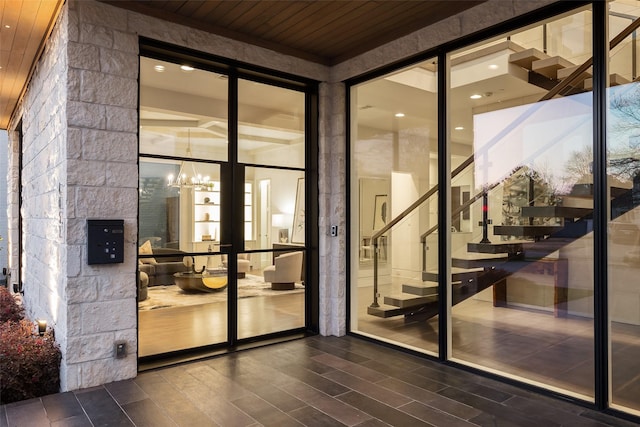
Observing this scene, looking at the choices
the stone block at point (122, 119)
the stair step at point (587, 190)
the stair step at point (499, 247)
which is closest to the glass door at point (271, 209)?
the stone block at point (122, 119)

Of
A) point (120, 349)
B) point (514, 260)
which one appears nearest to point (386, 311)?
point (514, 260)

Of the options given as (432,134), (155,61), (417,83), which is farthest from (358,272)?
(155,61)

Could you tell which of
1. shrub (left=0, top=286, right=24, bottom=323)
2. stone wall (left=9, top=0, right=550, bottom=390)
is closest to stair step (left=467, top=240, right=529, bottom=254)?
stone wall (left=9, top=0, right=550, bottom=390)

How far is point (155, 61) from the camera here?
3777mm

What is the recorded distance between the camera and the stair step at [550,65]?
317 centimetres

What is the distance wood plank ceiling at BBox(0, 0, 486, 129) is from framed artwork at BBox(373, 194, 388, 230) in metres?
1.50

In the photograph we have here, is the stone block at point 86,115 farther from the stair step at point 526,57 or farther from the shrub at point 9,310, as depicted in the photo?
the stair step at point 526,57

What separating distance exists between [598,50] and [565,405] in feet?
7.69

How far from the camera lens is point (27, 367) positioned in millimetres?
3139

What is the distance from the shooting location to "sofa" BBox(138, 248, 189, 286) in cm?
371

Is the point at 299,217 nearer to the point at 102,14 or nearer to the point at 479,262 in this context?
the point at 479,262

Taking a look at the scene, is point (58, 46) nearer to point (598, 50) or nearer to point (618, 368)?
point (598, 50)

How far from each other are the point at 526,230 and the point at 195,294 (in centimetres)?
286

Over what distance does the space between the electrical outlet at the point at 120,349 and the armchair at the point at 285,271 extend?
1468 millimetres
